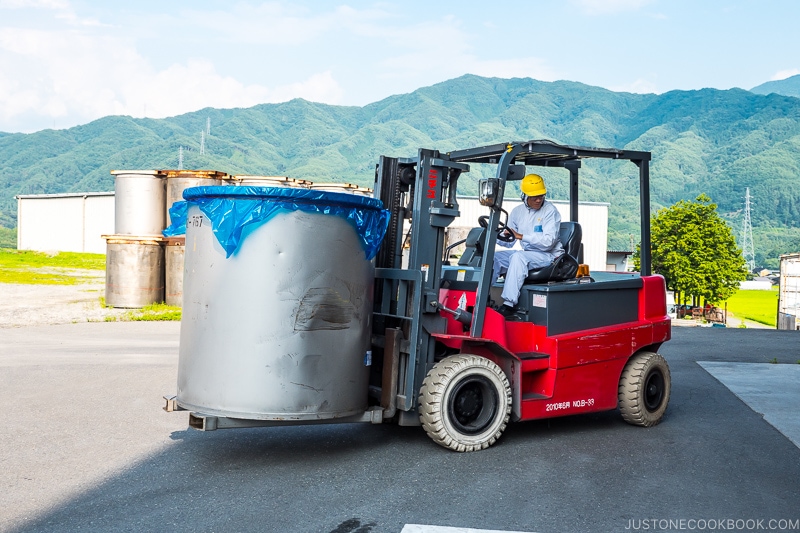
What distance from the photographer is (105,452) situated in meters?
6.70

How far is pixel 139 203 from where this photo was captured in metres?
20.8

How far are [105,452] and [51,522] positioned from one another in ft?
5.78

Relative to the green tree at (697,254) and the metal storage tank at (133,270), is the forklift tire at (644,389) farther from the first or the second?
the green tree at (697,254)

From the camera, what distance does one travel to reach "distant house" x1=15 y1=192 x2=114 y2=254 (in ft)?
215

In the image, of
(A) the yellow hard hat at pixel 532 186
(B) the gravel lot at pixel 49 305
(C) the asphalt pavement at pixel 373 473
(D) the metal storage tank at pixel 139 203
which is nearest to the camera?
(C) the asphalt pavement at pixel 373 473

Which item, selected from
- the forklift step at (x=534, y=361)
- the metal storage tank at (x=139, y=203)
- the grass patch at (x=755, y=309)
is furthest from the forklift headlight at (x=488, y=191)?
the grass patch at (x=755, y=309)

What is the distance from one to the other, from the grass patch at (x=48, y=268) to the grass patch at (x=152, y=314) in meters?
12.1

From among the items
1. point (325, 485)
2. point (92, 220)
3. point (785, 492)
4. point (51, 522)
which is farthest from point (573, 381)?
point (92, 220)

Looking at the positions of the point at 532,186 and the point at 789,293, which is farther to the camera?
the point at 789,293

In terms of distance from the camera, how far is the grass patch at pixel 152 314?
1830 centimetres

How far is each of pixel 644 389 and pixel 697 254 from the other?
65746 mm

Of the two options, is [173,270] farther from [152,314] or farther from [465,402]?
[465,402]

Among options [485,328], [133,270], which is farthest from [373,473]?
[133,270]

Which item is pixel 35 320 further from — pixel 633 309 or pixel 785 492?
pixel 785 492
